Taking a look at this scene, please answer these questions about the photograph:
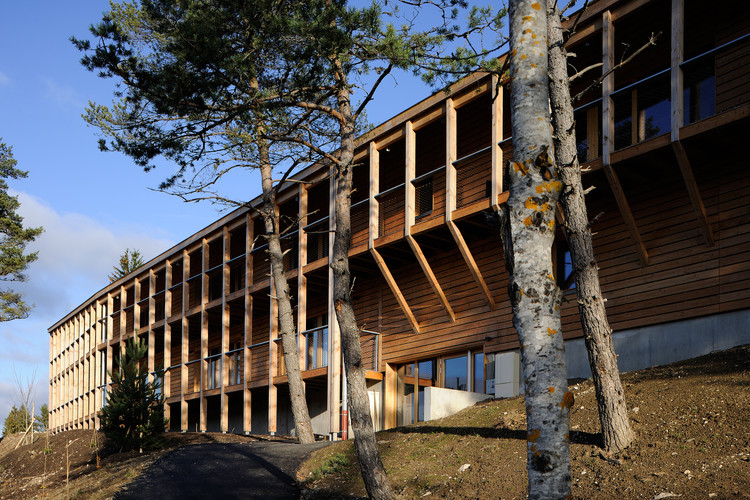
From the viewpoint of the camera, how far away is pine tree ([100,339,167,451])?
1995cm

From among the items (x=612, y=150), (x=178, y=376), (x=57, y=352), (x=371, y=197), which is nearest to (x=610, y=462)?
(x=612, y=150)

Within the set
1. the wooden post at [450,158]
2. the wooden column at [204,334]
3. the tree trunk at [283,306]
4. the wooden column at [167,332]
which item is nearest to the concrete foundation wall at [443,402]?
the tree trunk at [283,306]

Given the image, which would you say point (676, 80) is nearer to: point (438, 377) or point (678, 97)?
point (678, 97)

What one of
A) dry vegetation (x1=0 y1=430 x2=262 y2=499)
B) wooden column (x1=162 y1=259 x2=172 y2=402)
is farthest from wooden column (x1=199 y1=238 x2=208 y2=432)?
dry vegetation (x1=0 y1=430 x2=262 y2=499)

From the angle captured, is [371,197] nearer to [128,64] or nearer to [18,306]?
[128,64]

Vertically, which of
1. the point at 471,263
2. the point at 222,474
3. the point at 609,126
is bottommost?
the point at 222,474

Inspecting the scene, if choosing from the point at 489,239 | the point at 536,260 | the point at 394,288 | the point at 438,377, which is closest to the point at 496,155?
the point at 489,239

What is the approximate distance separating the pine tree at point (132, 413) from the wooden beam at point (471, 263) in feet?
32.3

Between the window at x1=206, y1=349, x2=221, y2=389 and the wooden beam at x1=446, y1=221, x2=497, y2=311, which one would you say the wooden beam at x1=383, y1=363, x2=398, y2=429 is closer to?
the wooden beam at x1=446, y1=221, x2=497, y2=311

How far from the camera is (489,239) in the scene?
60.4 feet

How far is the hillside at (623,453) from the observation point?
861 centimetres

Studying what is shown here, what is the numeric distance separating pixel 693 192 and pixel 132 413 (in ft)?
50.7

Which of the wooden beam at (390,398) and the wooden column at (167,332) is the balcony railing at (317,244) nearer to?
the wooden beam at (390,398)

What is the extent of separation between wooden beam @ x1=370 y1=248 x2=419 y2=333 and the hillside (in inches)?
231
